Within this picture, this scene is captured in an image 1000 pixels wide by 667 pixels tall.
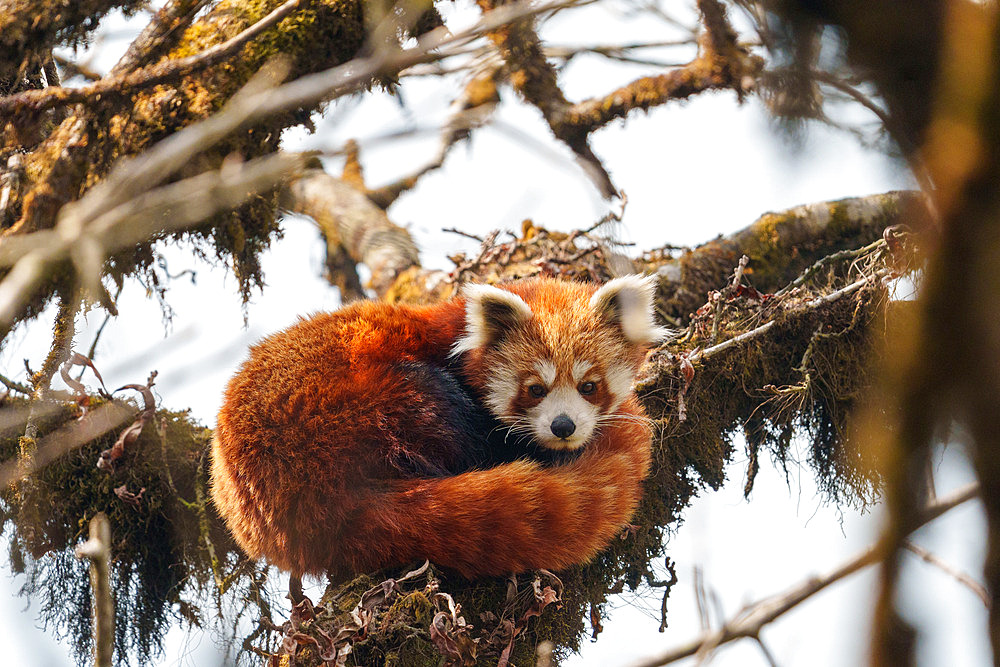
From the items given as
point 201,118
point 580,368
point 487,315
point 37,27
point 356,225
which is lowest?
point 580,368

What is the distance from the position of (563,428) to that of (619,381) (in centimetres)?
49

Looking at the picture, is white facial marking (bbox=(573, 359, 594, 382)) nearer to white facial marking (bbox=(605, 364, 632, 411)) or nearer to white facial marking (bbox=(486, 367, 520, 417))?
white facial marking (bbox=(605, 364, 632, 411))

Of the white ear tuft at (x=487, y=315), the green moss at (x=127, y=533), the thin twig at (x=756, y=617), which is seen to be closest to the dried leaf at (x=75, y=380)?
the green moss at (x=127, y=533)

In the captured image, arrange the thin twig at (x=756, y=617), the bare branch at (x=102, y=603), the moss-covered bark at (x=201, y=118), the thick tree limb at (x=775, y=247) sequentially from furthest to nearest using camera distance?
the thick tree limb at (x=775, y=247)
the moss-covered bark at (x=201, y=118)
the bare branch at (x=102, y=603)
the thin twig at (x=756, y=617)

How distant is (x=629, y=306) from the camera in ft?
12.4

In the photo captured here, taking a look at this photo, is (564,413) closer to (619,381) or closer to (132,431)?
(619,381)

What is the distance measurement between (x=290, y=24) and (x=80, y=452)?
7.73ft

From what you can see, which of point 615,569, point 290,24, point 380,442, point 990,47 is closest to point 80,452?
point 380,442

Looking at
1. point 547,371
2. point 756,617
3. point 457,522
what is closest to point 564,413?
point 547,371

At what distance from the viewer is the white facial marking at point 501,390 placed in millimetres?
3629

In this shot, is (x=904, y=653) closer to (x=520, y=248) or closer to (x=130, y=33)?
(x=130, y=33)

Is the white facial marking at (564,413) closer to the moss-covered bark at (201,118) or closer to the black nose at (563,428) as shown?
the black nose at (563,428)

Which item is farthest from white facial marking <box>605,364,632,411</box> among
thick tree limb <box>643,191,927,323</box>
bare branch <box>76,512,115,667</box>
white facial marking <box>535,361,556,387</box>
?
bare branch <box>76,512,115,667</box>

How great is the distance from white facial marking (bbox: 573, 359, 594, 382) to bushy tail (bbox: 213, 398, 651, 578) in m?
0.64
